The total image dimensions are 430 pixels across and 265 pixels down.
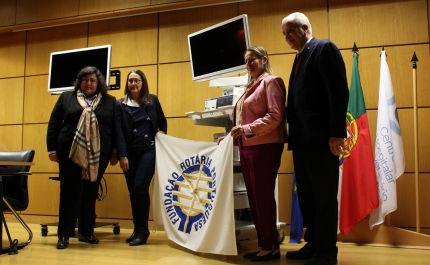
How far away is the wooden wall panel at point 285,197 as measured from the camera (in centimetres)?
371

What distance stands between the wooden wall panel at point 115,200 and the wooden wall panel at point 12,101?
147 centimetres

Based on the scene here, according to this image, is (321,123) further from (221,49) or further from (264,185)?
(221,49)

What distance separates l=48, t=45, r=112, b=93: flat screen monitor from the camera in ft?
11.9

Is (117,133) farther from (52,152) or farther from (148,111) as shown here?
(52,152)

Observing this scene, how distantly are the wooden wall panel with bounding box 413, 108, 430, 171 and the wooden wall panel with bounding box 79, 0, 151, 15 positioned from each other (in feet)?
9.65

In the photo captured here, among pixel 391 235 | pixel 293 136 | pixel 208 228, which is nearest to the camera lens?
pixel 293 136

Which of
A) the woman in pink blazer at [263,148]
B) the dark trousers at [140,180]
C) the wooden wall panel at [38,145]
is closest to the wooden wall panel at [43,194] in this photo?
the wooden wall panel at [38,145]

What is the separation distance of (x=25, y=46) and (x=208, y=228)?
372cm

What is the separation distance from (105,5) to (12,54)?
149 centimetres

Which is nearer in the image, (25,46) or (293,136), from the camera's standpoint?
(293,136)

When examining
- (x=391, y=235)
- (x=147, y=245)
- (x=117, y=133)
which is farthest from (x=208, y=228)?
(x=391, y=235)

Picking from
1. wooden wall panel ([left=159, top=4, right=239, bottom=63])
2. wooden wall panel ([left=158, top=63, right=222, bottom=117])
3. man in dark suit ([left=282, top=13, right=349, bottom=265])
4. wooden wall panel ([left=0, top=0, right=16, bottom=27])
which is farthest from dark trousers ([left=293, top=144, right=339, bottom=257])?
wooden wall panel ([left=0, top=0, right=16, bottom=27])

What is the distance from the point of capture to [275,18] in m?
3.90

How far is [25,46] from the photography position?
190 inches
